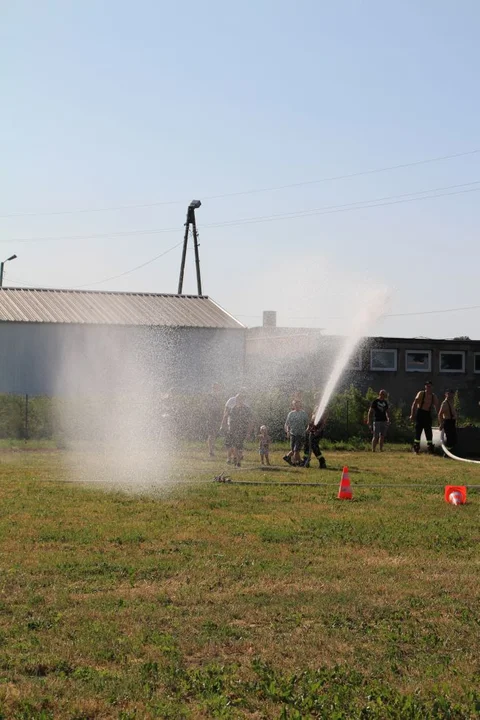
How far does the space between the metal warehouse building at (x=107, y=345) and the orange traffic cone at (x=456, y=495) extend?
24.9 m

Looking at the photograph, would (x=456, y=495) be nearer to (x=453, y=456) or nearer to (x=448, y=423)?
(x=453, y=456)

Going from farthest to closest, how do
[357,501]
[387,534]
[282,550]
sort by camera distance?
[357,501] < [387,534] < [282,550]

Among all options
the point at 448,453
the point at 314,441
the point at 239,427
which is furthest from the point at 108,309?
the point at 314,441

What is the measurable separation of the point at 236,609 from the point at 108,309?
39.2 meters

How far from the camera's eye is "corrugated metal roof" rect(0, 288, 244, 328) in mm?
45031

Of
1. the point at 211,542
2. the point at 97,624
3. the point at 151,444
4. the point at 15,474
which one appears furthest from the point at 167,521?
the point at 151,444

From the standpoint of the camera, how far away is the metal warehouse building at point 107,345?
4325 centimetres

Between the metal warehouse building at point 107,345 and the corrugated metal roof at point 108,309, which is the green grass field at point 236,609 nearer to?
the metal warehouse building at point 107,345

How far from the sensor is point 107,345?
44125 millimetres

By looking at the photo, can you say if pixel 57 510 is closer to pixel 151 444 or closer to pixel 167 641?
pixel 167 641

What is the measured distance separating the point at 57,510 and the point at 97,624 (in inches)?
265

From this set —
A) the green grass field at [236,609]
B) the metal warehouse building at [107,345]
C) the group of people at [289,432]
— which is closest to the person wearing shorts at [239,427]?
the group of people at [289,432]

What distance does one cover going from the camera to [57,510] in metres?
14.4

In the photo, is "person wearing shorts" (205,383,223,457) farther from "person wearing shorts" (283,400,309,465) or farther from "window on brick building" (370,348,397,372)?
"window on brick building" (370,348,397,372)
